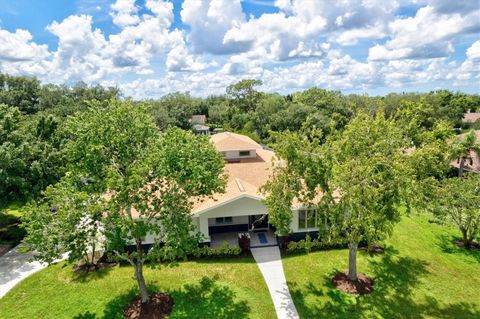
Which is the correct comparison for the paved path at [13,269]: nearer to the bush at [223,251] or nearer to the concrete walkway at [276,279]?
the bush at [223,251]

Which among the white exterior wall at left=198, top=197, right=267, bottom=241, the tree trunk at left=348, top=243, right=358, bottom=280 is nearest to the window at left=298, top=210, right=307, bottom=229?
the white exterior wall at left=198, top=197, right=267, bottom=241

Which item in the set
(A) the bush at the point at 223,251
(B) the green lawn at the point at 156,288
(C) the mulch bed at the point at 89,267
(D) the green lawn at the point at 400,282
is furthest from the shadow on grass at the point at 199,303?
(D) the green lawn at the point at 400,282

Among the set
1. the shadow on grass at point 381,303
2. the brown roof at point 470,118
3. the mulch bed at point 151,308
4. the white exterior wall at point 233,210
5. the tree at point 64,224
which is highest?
the brown roof at point 470,118

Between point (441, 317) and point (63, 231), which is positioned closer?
point (63, 231)

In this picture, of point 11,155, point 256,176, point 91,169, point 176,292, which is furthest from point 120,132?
point 256,176

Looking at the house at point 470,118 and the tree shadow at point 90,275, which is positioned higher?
the house at point 470,118

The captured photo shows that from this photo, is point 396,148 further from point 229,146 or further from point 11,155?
point 11,155
